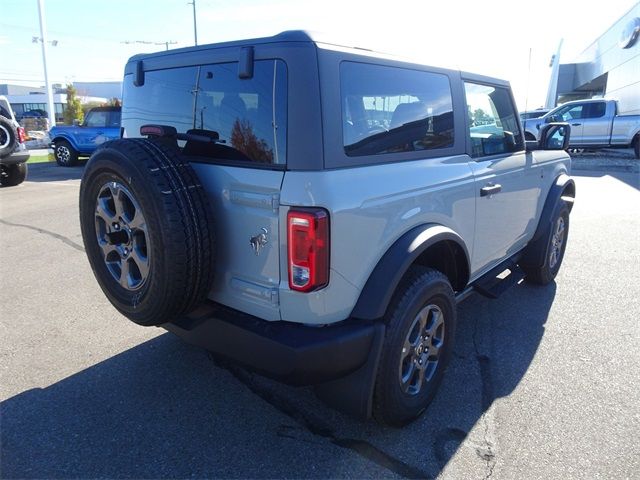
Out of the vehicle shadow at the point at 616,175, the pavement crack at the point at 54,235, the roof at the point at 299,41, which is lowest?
the pavement crack at the point at 54,235

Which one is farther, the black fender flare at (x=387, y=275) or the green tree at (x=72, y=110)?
the green tree at (x=72, y=110)

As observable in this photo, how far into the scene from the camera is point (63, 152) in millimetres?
14938

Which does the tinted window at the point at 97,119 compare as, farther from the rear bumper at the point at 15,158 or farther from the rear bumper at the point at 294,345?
the rear bumper at the point at 294,345

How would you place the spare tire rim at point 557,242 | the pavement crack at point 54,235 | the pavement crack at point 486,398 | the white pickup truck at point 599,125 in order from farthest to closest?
the white pickup truck at point 599,125 → the pavement crack at point 54,235 → the spare tire rim at point 557,242 → the pavement crack at point 486,398

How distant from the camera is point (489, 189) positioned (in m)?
3.18

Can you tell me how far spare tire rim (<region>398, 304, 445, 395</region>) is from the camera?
8.43ft

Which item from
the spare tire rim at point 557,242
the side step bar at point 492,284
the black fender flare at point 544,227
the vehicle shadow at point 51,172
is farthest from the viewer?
the vehicle shadow at point 51,172

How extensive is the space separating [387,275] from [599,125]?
16893 mm

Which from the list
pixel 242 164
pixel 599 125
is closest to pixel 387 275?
pixel 242 164

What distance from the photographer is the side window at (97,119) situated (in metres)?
14.5

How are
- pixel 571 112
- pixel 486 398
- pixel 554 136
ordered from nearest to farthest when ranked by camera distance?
1. pixel 486 398
2. pixel 554 136
3. pixel 571 112

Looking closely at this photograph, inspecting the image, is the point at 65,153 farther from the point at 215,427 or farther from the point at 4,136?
the point at 215,427

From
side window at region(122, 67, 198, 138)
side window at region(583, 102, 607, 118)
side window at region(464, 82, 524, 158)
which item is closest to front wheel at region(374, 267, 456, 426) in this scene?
side window at region(464, 82, 524, 158)

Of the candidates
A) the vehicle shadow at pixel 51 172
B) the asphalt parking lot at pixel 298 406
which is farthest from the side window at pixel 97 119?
the asphalt parking lot at pixel 298 406
